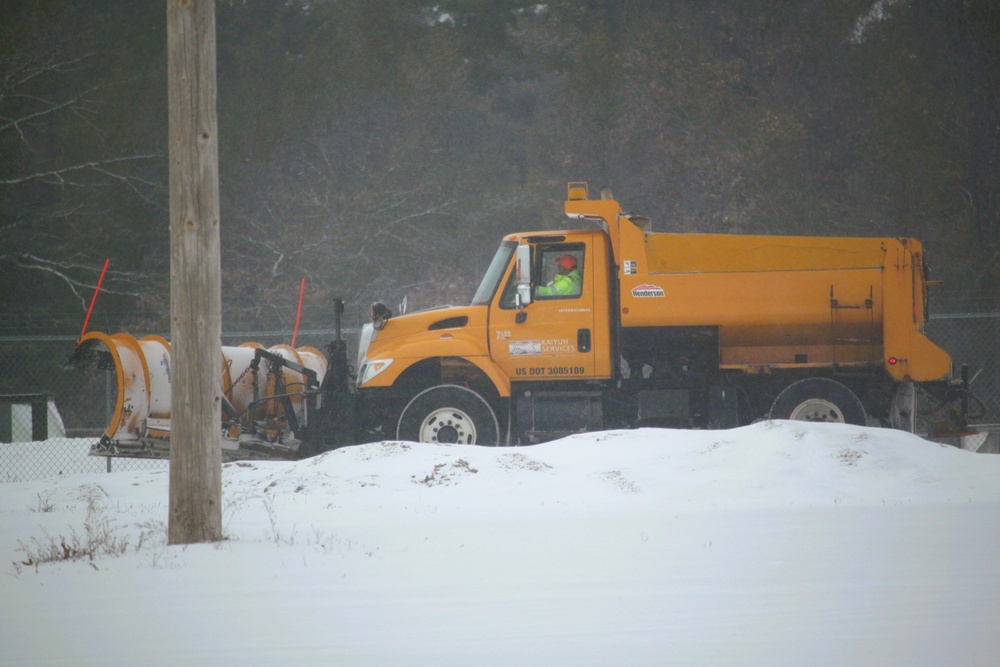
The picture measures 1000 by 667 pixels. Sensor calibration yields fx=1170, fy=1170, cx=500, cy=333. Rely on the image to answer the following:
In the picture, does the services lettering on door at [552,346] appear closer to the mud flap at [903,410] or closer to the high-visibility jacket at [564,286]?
the high-visibility jacket at [564,286]

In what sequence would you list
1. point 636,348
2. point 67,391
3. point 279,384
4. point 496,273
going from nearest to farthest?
point 636,348, point 496,273, point 279,384, point 67,391

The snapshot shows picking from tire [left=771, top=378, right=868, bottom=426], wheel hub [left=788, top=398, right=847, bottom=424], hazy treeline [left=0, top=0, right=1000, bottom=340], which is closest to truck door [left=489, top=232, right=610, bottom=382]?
tire [left=771, top=378, right=868, bottom=426]

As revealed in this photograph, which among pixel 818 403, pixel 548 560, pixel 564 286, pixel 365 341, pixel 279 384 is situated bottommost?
pixel 548 560

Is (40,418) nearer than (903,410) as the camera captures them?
No

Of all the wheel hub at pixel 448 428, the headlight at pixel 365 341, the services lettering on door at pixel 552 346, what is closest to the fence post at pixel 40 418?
the headlight at pixel 365 341

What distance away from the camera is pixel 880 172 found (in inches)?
1246

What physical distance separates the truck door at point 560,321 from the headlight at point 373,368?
1199 millimetres

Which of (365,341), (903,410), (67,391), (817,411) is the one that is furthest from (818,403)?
(67,391)

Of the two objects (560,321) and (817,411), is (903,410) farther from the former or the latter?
(560,321)

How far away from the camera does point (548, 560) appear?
24.2ft

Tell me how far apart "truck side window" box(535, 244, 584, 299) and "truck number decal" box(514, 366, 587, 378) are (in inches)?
30.8

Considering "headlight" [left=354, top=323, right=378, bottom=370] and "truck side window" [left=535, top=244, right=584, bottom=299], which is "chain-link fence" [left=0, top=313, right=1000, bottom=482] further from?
"truck side window" [left=535, top=244, right=584, bottom=299]

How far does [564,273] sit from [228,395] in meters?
4.01

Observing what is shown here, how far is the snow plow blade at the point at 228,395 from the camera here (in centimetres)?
1180
